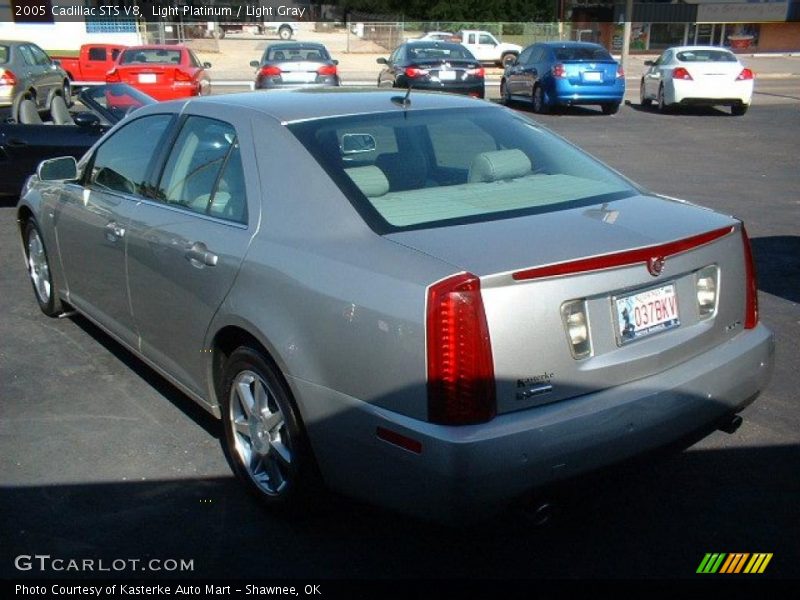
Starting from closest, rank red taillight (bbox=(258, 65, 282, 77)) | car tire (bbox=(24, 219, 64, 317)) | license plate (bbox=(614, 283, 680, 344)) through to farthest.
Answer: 1. license plate (bbox=(614, 283, 680, 344))
2. car tire (bbox=(24, 219, 64, 317))
3. red taillight (bbox=(258, 65, 282, 77))

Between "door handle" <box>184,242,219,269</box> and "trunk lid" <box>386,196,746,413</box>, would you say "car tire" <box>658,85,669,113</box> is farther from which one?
"door handle" <box>184,242,219,269</box>

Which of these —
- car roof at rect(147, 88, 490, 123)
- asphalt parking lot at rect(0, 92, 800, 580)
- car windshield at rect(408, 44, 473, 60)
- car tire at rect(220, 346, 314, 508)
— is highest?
car roof at rect(147, 88, 490, 123)

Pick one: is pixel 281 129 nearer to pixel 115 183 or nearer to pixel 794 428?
pixel 115 183

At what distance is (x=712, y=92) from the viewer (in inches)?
799

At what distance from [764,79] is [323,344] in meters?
34.5

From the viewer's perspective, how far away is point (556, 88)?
2048 cm

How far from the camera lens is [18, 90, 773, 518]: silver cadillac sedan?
2.96 m

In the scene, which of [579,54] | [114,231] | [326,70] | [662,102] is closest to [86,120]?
[114,231]

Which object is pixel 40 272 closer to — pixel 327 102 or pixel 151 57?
pixel 327 102

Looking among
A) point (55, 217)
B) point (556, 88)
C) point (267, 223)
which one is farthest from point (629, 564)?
point (556, 88)

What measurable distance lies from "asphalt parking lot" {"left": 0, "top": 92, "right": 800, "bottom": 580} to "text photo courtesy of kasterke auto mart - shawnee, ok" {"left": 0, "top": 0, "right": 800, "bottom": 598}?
2cm

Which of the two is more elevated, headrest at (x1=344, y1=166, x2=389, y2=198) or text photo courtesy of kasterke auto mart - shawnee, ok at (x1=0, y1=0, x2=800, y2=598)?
headrest at (x1=344, y1=166, x2=389, y2=198)

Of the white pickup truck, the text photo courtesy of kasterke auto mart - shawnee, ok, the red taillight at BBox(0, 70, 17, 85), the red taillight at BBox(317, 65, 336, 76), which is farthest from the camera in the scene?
the white pickup truck

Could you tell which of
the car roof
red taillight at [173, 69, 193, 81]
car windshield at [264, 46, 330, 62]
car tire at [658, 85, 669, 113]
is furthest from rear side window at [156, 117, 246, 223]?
car tire at [658, 85, 669, 113]
